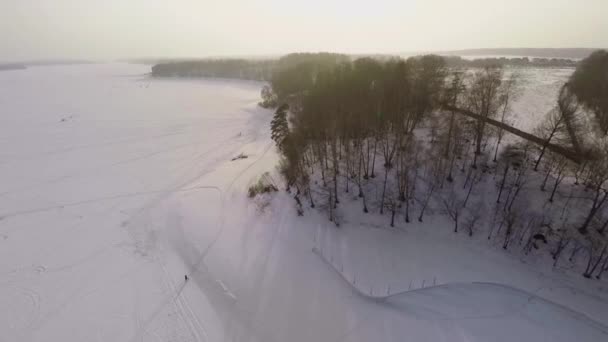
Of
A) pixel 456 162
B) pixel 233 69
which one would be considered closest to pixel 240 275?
pixel 456 162

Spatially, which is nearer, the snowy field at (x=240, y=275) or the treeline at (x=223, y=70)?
the snowy field at (x=240, y=275)

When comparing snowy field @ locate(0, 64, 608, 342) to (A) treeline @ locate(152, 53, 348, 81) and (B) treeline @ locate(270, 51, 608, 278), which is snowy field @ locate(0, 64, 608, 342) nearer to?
(B) treeline @ locate(270, 51, 608, 278)

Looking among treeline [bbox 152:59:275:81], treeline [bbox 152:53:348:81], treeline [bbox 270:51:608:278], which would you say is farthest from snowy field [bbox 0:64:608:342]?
treeline [bbox 152:59:275:81]

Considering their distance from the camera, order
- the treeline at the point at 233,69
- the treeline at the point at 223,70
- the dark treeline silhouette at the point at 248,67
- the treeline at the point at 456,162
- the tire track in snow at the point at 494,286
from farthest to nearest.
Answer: the treeline at the point at 223,70
the treeline at the point at 233,69
the dark treeline silhouette at the point at 248,67
the treeline at the point at 456,162
the tire track in snow at the point at 494,286


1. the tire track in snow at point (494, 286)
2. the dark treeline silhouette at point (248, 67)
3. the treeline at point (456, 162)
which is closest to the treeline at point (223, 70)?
the dark treeline silhouette at point (248, 67)

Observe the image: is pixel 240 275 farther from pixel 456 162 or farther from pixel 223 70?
pixel 223 70

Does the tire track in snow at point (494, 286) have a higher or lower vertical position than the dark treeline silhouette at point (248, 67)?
lower

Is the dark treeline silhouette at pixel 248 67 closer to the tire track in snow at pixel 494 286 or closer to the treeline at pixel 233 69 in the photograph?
the treeline at pixel 233 69
